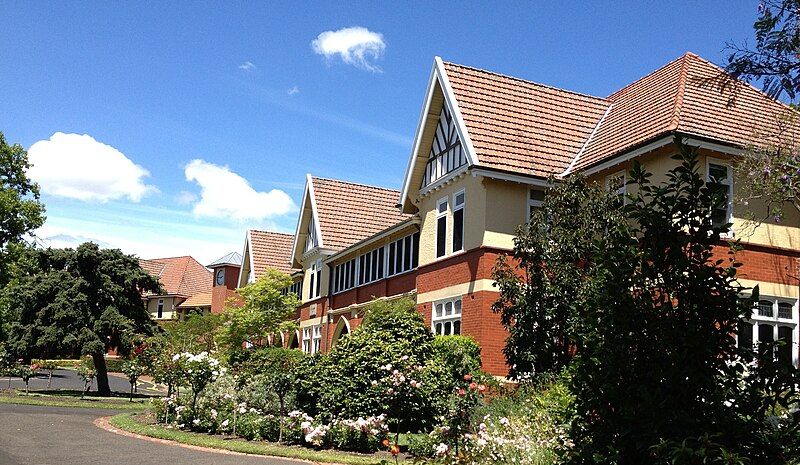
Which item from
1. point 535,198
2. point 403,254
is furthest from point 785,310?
point 403,254

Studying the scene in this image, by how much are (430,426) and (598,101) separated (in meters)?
15.2

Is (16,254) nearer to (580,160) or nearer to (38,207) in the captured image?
(38,207)

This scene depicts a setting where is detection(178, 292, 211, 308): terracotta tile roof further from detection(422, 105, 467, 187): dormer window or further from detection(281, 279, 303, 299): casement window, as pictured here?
detection(422, 105, 467, 187): dormer window

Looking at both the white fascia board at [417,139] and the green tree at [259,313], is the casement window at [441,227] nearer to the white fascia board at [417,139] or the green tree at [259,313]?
the white fascia board at [417,139]

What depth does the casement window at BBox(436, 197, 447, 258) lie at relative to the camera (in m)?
24.0

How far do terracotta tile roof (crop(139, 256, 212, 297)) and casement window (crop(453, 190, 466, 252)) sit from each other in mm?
57027

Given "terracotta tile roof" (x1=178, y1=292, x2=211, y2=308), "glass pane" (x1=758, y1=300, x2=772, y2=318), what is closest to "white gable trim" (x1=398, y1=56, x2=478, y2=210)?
"glass pane" (x1=758, y1=300, x2=772, y2=318)

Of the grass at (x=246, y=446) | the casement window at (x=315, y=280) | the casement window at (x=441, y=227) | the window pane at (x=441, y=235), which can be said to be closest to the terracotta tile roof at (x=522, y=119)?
the casement window at (x=441, y=227)

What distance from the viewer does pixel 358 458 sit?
13086 millimetres

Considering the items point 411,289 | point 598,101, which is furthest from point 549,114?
point 411,289

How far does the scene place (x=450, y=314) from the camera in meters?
23.0

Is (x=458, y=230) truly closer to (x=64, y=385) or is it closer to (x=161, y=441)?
(x=161, y=441)

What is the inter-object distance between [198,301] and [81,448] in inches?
2410

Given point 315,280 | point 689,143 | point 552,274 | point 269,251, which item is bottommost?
point 552,274
